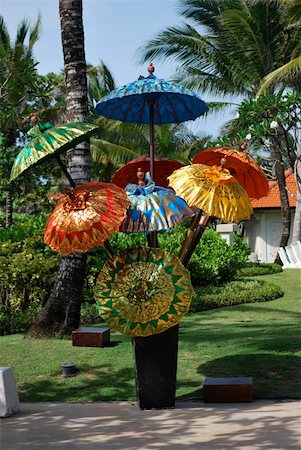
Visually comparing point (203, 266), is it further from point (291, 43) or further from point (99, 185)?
point (291, 43)

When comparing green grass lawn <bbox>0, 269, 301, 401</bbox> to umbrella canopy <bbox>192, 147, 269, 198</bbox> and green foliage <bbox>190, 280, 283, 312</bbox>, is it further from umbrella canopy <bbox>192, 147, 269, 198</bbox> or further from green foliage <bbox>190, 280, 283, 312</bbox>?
green foliage <bbox>190, 280, 283, 312</bbox>

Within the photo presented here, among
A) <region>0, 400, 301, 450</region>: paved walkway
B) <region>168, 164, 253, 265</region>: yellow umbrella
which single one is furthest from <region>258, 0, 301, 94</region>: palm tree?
<region>0, 400, 301, 450</region>: paved walkway

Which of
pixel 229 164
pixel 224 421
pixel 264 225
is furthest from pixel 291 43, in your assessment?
pixel 224 421

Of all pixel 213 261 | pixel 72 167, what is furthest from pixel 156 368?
pixel 213 261

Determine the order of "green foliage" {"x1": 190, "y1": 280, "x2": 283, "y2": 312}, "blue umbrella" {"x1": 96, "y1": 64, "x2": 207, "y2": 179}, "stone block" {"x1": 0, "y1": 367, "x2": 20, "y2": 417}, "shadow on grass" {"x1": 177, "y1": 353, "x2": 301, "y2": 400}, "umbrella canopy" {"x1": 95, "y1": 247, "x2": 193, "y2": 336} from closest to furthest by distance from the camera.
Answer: "umbrella canopy" {"x1": 95, "y1": 247, "x2": 193, "y2": 336} → "stone block" {"x1": 0, "y1": 367, "x2": 20, "y2": 417} → "blue umbrella" {"x1": 96, "y1": 64, "x2": 207, "y2": 179} → "shadow on grass" {"x1": 177, "y1": 353, "x2": 301, "y2": 400} → "green foliage" {"x1": 190, "y1": 280, "x2": 283, "y2": 312}

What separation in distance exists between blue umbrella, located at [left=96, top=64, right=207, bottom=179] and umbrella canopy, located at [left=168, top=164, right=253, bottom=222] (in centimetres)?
68

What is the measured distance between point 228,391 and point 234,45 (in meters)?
19.5

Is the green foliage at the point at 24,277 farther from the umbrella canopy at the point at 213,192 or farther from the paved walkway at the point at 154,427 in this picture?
the umbrella canopy at the point at 213,192

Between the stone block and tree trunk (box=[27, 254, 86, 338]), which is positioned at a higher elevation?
tree trunk (box=[27, 254, 86, 338])

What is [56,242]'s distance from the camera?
20.4 feet

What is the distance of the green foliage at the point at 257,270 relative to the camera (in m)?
19.4

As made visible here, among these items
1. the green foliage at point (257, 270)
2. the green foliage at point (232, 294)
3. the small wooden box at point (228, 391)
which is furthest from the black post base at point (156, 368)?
the green foliage at point (257, 270)

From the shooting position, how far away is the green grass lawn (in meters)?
7.08

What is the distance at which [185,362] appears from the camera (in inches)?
320
